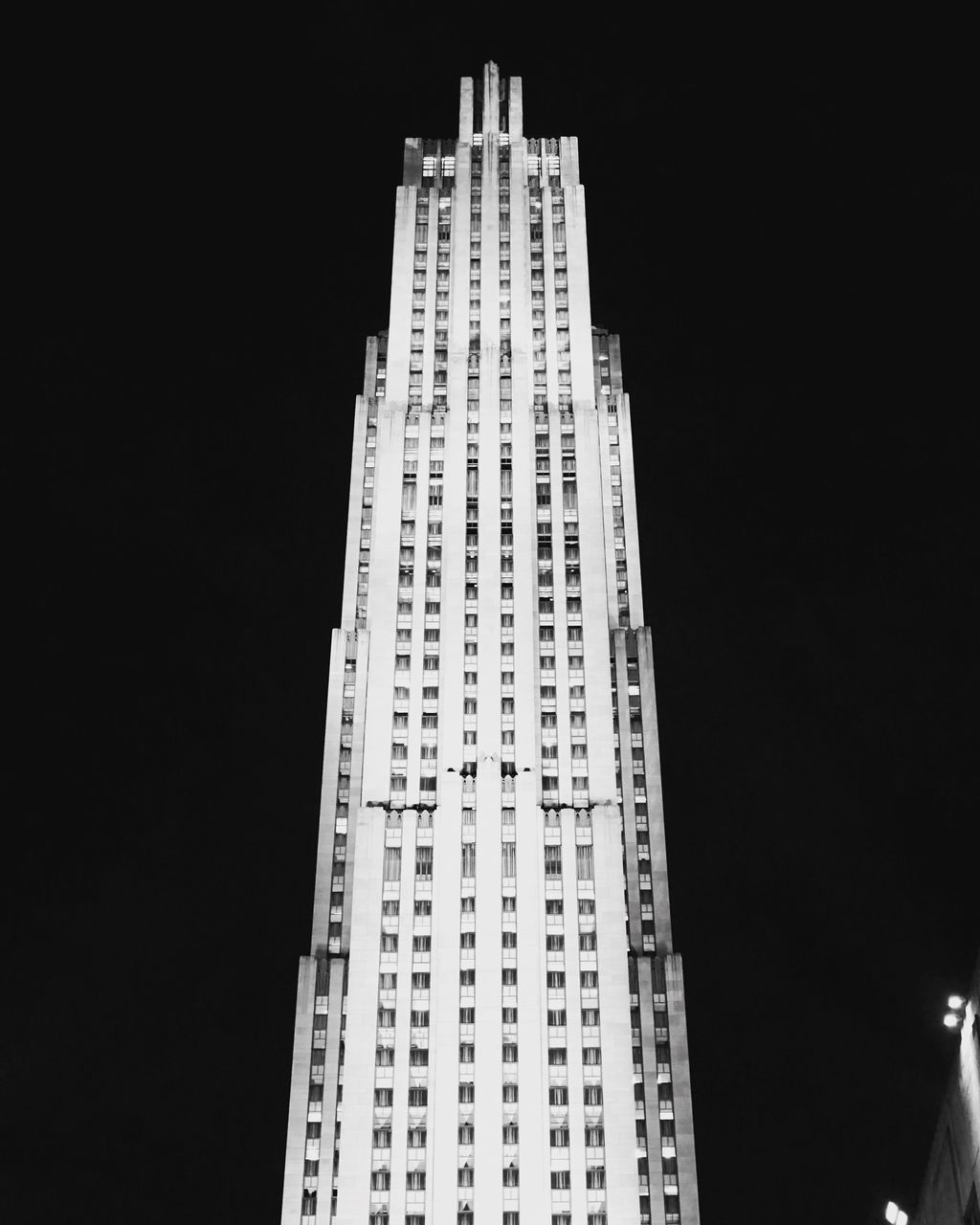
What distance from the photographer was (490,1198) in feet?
276

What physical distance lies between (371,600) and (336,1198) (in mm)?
41264

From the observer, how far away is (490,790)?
10100 cm

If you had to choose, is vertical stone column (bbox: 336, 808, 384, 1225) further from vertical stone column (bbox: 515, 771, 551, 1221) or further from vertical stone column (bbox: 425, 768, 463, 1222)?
vertical stone column (bbox: 515, 771, 551, 1221)

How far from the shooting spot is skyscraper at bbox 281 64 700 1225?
87.1 meters

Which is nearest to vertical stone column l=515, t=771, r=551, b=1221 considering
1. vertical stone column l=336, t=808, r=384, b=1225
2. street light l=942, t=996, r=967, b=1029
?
vertical stone column l=336, t=808, r=384, b=1225

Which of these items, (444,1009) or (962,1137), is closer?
(962,1137)

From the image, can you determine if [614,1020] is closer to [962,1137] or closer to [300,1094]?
[300,1094]

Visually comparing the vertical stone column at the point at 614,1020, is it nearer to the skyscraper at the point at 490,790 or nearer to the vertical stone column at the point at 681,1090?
the skyscraper at the point at 490,790

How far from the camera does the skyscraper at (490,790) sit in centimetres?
8712

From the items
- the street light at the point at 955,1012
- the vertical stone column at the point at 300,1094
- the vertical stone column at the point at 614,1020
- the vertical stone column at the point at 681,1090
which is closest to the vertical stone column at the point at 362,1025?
the vertical stone column at the point at 300,1094

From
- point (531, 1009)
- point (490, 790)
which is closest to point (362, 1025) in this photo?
point (531, 1009)

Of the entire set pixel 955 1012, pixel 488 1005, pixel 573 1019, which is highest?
pixel 488 1005

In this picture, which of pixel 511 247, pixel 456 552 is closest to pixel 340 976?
pixel 456 552

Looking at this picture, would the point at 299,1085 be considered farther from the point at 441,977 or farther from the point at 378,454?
the point at 378,454
